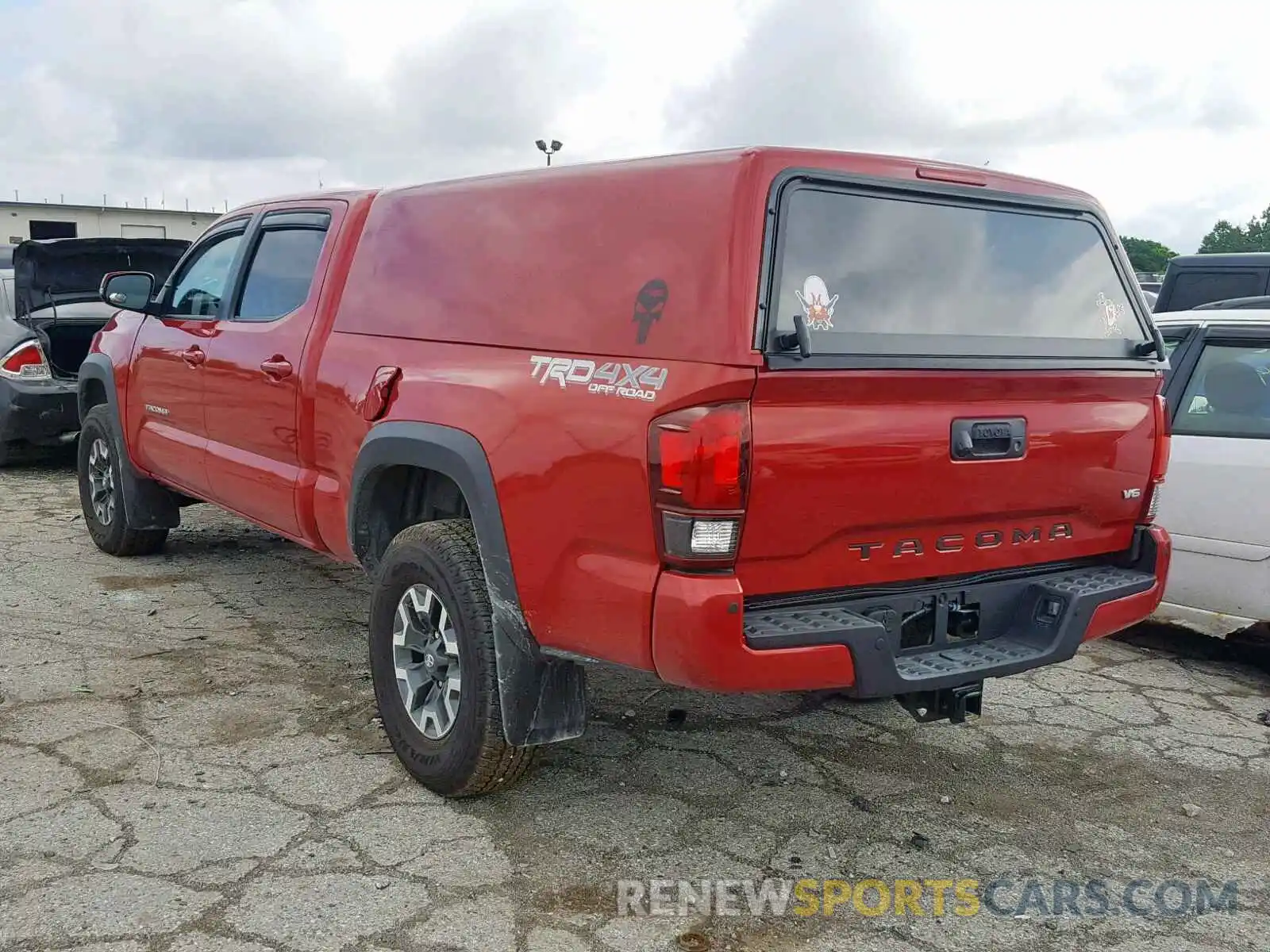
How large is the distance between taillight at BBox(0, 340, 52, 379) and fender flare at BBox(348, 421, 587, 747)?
6610mm

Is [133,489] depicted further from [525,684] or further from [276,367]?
[525,684]

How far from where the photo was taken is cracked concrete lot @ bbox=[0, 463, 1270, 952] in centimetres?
294

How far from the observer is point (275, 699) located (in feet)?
14.5

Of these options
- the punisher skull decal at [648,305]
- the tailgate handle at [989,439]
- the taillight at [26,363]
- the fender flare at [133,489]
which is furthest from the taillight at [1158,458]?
the taillight at [26,363]

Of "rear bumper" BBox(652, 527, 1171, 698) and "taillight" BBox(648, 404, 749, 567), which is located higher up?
"taillight" BBox(648, 404, 749, 567)

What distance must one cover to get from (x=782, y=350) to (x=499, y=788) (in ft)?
5.36

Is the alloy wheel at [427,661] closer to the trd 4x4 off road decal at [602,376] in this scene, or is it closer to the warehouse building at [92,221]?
the trd 4x4 off road decal at [602,376]

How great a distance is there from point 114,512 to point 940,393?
4.89 m

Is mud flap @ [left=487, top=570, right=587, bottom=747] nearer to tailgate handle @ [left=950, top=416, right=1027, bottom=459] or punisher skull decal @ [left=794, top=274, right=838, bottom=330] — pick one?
punisher skull decal @ [left=794, top=274, right=838, bottom=330]

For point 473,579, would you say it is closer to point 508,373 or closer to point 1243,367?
point 508,373

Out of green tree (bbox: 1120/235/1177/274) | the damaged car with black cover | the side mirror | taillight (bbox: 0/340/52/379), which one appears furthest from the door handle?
green tree (bbox: 1120/235/1177/274)

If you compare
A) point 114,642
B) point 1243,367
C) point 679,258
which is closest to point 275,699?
point 114,642

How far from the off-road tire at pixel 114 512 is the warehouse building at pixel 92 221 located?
114ft

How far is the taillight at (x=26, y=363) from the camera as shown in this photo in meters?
8.71
